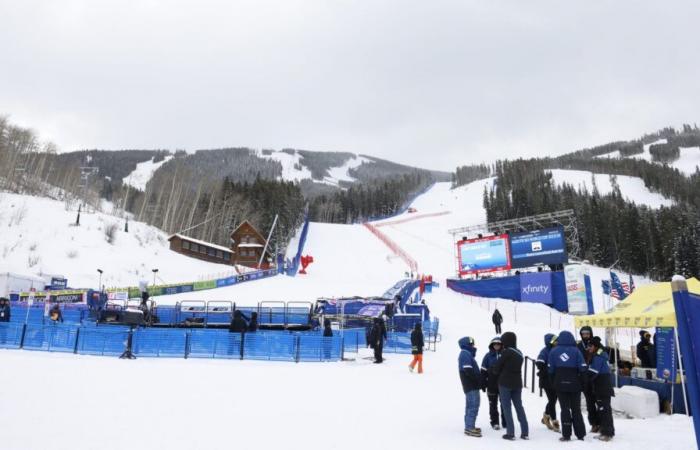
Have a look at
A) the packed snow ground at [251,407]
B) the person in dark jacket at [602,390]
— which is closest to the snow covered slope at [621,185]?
the packed snow ground at [251,407]

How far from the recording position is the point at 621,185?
125438 millimetres

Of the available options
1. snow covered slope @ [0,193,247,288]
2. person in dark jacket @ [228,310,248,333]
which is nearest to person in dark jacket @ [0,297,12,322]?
person in dark jacket @ [228,310,248,333]

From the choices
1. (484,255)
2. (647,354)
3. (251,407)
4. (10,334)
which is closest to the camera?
(251,407)

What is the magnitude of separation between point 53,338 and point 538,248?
119ft

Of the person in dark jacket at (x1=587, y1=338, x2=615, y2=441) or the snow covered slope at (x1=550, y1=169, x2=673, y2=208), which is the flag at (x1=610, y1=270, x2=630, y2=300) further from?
the snow covered slope at (x1=550, y1=169, x2=673, y2=208)

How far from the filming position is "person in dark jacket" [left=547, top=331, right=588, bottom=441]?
6.57 meters

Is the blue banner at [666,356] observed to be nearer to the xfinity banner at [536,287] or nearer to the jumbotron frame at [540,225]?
the xfinity banner at [536,287]

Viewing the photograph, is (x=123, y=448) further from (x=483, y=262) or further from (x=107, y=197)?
(x=107, y=197)

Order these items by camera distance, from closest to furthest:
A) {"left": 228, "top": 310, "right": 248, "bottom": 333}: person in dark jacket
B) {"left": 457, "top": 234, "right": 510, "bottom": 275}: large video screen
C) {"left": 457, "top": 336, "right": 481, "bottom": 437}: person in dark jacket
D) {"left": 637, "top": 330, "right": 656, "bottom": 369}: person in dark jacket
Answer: {"left": 457, "top": 336, "right": 481, "bottom": 437}: person in dark jacket, {"left": 637, "top": 330, "right": 656, "bottom": 369}: person in dark jacket, {"left": 228, "top": 310, "right": 248, "bottom": 333}: person in dark jacket, {"left": 457, "top": 234, "right": 510, "bottom": 275}: large video screen

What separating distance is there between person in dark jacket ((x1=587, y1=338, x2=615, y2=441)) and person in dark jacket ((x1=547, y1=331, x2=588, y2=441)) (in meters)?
0.30

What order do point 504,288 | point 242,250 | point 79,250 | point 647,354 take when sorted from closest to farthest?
point 647,354 < point 504,288 < point 79,250 < point 242,250

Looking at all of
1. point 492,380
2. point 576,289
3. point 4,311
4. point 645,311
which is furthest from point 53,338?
point 576,289

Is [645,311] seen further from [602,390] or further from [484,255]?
[484,255]

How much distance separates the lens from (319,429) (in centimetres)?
692
